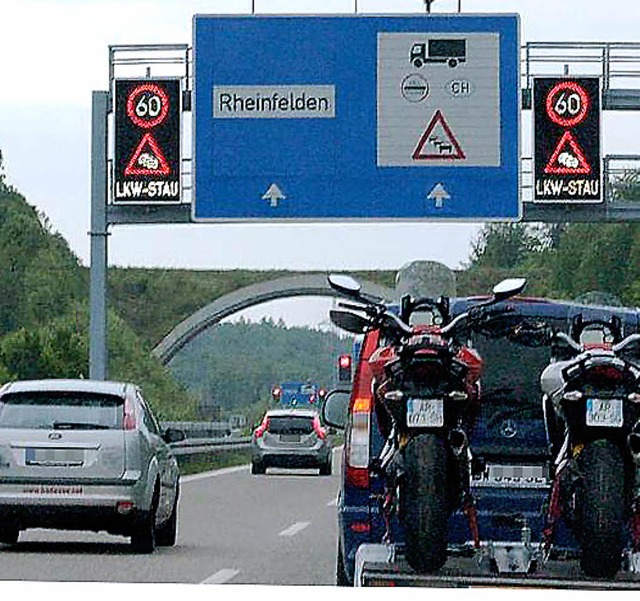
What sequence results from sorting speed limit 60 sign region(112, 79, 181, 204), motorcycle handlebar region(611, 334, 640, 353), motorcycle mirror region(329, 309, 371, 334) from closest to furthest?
motorcycle handlebar region(611, 334, 640, 353) → motorcycle mirror region(329, 309, 371, 334) → speed limit 60 sign region(112, 79, 181, 204)

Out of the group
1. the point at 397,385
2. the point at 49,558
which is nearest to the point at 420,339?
the point at 397,385

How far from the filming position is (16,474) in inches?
488

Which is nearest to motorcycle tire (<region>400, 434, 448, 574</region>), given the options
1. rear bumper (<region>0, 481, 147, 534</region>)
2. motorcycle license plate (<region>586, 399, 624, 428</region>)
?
motorcycle license plate (<region>586, 399, 624, 428</region>)

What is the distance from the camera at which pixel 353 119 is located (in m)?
16.4

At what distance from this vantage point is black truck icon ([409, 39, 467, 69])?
16.0m

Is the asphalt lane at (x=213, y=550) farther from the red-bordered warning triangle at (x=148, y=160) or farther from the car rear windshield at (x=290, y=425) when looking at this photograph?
the red-bordered warning triangle at (x=148, y=160)

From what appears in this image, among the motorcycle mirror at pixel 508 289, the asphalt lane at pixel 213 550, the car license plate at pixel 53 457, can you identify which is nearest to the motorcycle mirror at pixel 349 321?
the motorcycle mirror at pixel 508 289

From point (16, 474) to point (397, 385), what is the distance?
18.7 ft

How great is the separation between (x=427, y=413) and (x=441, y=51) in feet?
Result: 30.5

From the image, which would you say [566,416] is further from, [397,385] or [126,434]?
[126,434]

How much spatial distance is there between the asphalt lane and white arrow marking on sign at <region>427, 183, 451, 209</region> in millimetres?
2522

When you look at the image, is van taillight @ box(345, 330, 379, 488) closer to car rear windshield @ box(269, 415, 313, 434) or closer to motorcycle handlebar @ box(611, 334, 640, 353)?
motorcycle handlebar @ box(611, 334, 640, 353)

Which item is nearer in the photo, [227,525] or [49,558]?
[49,558]

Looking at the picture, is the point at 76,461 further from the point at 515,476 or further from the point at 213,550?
the point at 515,476
